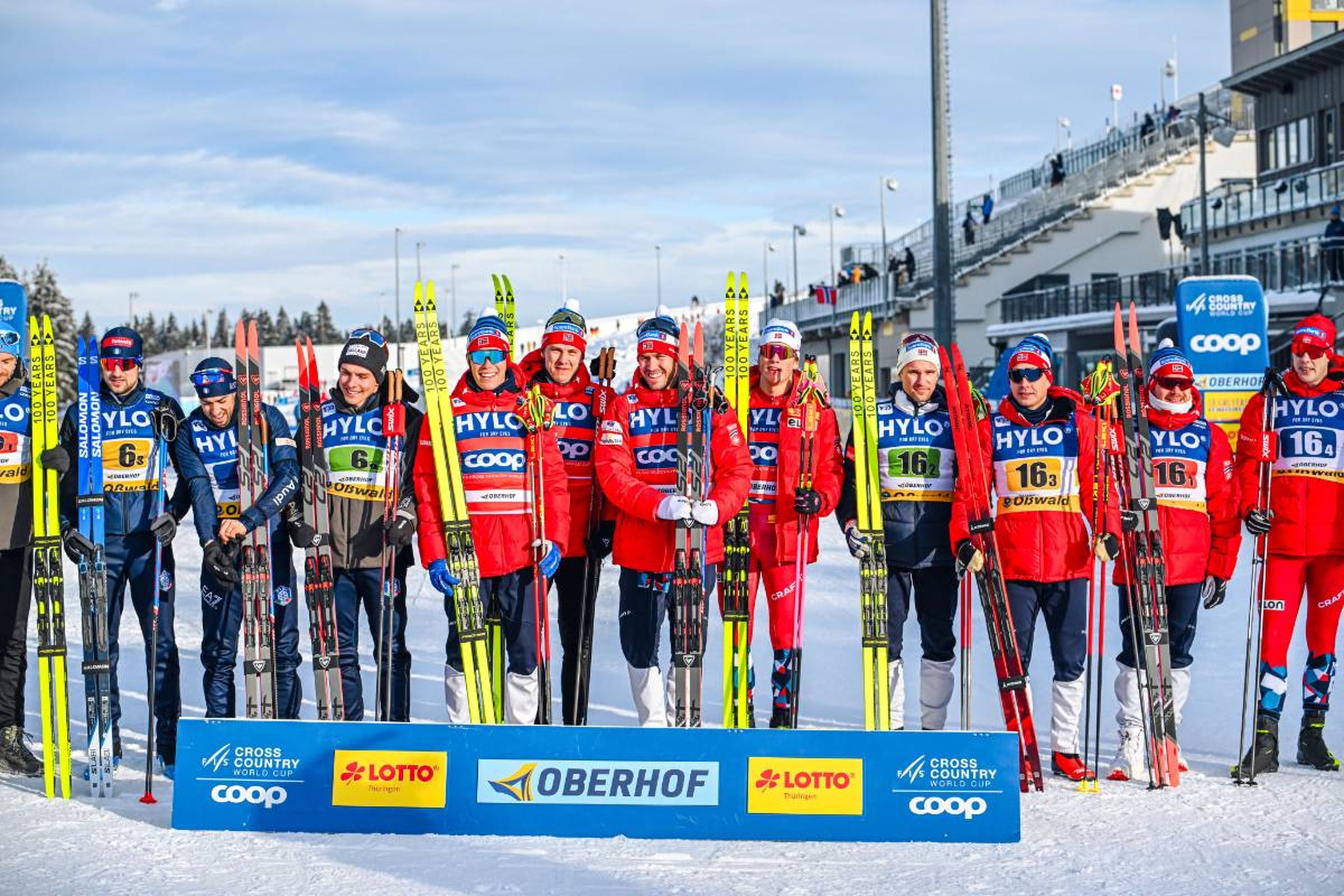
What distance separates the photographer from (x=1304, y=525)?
5.45 meters

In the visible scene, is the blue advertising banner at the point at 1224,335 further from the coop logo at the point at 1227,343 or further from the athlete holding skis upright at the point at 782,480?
the athlete holding skis upright at the point at 782,480

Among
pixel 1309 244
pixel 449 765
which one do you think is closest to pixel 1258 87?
pixel 1309 244

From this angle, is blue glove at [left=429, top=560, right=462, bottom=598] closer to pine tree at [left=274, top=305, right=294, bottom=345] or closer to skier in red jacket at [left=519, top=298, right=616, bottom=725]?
skier in red jacket at [left=519, top=298, right=616, bottom=725]

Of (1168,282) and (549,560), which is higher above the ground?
(1168,282)

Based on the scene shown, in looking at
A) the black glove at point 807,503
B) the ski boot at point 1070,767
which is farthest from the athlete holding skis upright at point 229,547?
the ski boot at point 1070,767

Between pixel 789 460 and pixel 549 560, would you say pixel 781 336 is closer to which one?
pixel 789 460

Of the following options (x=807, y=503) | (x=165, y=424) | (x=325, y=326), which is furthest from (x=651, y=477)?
(x=325, y=326)

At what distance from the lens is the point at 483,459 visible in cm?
541

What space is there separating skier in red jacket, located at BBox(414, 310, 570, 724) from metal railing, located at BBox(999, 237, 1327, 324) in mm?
9619

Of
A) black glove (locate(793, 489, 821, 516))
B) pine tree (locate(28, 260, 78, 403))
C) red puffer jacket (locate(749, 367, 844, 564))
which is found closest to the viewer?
black glove (locate(793, 489, 821, 516))

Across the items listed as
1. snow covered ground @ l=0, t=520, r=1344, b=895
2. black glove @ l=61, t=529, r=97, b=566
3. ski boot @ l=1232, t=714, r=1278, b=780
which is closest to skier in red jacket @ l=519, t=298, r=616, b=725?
snow covered ground @ l=0, t=520, r=1344, b=895

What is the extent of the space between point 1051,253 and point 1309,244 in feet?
58.5

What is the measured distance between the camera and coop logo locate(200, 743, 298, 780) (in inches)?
186

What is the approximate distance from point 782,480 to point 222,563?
221cm
